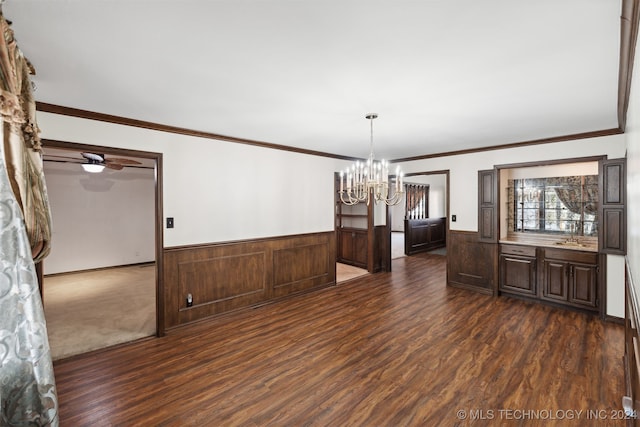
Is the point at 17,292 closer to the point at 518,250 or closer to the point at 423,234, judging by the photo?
the point at 518,250

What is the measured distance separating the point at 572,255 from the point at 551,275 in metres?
0.39

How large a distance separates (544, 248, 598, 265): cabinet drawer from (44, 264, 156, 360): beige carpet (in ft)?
18.0

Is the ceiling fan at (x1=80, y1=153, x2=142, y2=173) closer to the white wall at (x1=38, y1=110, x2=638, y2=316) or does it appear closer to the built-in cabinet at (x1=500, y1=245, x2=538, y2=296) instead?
the white wall at (x1=38, y1=110, x2=638, y2=316)

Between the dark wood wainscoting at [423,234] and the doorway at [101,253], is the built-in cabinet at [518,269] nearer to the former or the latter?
the dark wood wainscoting at [423,234]

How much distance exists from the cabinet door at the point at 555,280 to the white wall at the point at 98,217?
8.02m

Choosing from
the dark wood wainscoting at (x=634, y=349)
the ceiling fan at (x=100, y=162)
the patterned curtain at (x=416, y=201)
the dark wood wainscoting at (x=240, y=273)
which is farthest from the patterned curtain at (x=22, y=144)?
the patterned curtain at (x=416, y=201)

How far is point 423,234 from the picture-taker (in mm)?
8836

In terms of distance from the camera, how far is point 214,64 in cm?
197

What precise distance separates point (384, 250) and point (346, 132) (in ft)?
11.0

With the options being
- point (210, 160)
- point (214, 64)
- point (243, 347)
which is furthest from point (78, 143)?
point (243, 347)

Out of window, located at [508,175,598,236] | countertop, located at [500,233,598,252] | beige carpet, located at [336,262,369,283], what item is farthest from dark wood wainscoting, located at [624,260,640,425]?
beige carpet, located at [336,262,369,283]

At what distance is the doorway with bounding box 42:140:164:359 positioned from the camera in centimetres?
336

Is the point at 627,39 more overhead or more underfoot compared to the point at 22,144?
more overhead

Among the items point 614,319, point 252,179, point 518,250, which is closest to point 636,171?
point 614,319
